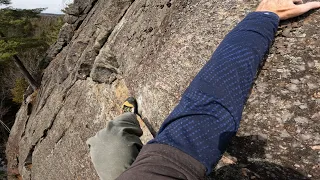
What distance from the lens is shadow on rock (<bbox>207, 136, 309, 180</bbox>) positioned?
3.06 meters

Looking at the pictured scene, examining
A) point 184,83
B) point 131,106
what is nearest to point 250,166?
point 184,83

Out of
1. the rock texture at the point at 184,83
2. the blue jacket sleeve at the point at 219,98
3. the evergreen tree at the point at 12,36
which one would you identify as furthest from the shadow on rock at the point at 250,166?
the evergreen tree at the point at 12,36

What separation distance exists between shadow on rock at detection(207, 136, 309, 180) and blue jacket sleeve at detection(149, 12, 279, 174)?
0.81 m

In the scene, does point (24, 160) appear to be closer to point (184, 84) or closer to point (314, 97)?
point (184, 84)

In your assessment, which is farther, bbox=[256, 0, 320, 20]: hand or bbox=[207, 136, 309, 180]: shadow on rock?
bbox=[256, 0, 320, 20]: hand

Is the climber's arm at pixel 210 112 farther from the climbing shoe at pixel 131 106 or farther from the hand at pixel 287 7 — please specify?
the climbing shoe at pixel 131 106

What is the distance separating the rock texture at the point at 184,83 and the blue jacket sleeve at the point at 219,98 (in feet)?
2.40

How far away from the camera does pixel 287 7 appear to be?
11.0 ft

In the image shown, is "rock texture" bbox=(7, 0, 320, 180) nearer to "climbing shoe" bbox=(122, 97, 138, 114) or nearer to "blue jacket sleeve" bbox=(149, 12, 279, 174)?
"climbing shoe" bbox=(122, 97, 138, 114)

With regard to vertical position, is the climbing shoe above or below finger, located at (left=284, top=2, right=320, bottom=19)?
below

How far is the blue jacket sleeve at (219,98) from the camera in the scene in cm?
224

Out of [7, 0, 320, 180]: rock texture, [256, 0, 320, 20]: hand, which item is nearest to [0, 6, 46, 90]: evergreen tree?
[7, 0, 320, 180]: rock texture

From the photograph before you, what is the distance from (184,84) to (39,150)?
341 inches

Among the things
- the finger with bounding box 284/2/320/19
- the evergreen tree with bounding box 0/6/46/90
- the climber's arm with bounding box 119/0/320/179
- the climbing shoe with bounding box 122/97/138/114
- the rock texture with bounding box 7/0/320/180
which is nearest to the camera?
the climber's arm with bounding box 119/0/320/179
